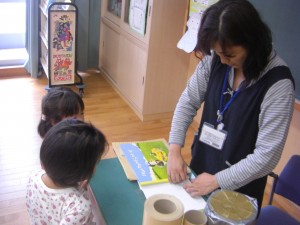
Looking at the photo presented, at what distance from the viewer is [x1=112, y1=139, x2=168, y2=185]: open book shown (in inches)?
46.9

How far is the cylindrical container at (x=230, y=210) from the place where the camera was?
0.78 m

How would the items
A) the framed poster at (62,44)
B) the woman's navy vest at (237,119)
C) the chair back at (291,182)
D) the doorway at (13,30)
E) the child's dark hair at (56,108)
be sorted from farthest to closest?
the doorway at (13,30) → the framed poster at (62,44) → the child's dark hair at (56,108) → the chair back at (291,182) → the woman's navy vest at (237,119)

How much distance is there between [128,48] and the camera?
337 centimetres

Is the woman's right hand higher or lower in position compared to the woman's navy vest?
lower

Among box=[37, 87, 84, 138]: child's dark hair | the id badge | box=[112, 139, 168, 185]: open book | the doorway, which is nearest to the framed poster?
the doorway

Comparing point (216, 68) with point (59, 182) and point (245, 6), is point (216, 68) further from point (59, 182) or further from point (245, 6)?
point (59, 182)

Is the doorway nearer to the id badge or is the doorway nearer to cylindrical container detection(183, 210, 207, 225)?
the id badge

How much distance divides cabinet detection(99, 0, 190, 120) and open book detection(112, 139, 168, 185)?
1.72 meters

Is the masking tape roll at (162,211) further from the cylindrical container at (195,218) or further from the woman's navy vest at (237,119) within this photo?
the woman's navy vest at (237,119)

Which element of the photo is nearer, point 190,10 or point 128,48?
point 190,10

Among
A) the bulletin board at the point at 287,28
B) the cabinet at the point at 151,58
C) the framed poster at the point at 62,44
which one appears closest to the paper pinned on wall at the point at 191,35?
the cabinet at the point at 151,58

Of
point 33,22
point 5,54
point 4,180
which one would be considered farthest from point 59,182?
point 5,54

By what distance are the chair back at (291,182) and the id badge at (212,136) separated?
0.46 m

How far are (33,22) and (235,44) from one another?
307 centimetres
